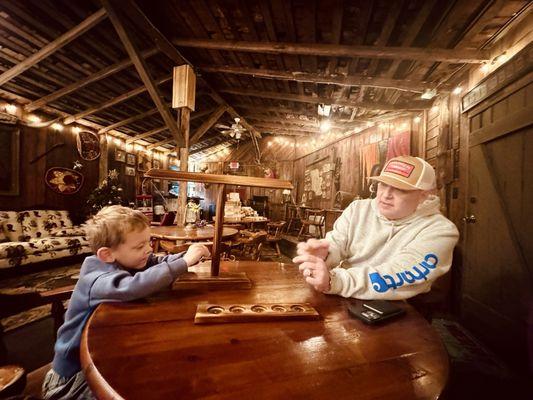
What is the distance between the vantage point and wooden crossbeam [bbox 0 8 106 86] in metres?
4.41

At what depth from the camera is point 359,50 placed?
13.2 ft

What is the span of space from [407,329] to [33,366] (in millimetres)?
3381

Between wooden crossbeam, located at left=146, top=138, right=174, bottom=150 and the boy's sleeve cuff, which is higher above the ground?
wooden crossbeam, located at left=146, top=138, right=174, bottom=150

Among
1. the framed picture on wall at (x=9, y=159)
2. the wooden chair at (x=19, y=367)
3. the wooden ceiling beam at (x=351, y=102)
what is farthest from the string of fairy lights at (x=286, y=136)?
the wooden chair at (x=19, y=367)

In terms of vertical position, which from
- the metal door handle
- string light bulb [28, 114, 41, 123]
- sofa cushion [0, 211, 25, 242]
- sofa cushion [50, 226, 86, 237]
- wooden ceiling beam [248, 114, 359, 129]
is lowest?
sofa cushion [50, 226, 86, 237]

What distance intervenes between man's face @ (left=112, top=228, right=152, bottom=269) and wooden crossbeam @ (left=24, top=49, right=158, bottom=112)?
18.1ft

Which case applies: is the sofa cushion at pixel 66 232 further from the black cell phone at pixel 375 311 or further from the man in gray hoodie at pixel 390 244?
the black cell phone at pixel 375 311

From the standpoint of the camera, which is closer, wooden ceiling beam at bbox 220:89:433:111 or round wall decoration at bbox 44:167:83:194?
wooden ceiling beam at bbox 220:89:433:111

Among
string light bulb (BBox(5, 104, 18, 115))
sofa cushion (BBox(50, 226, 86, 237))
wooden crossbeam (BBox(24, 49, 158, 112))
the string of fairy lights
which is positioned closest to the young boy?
the string of fairy lights

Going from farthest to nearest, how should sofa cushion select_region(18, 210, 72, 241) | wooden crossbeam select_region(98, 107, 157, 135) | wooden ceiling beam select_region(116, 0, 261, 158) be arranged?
wooden crossbeam select_region(98, 107, 157, 135) → sofa cushion select_region(18, 210, 72, 241) → wooden ceiling beam select_region(116, 0, 261, 158)

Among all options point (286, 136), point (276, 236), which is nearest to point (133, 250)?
point (276, 236)

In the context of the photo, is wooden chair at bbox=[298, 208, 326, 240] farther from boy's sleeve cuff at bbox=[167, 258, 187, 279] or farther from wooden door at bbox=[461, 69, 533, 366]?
boy's sleeve cuff at bbox=[167, 258, 187, 279]

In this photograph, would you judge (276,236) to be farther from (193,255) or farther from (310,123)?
(193,255)

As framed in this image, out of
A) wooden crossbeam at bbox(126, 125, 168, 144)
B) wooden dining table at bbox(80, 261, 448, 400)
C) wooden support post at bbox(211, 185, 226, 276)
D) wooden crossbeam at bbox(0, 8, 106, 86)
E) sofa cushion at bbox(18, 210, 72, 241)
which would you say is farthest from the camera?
wooden crossbeam at bbox(126, 125, 168, 144)
